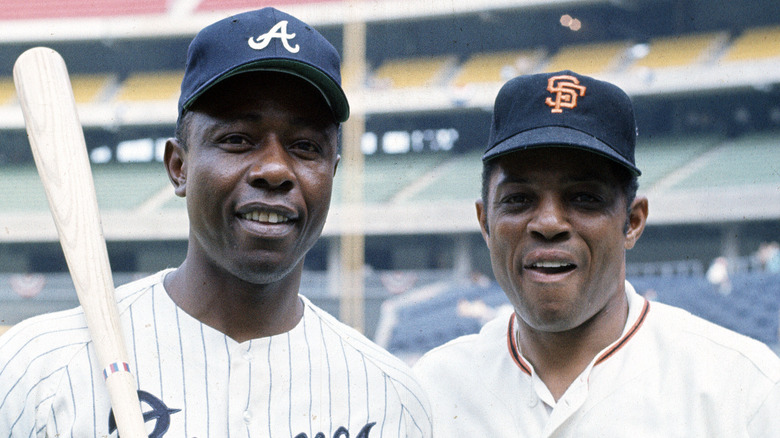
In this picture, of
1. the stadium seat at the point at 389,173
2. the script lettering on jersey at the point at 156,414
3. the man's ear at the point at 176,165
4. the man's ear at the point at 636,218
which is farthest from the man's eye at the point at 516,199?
the stadium seat at the point at 389,173

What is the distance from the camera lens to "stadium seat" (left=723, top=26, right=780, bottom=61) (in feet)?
47.8

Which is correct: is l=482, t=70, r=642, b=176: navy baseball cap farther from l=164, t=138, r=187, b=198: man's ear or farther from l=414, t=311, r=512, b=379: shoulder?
l=164, t=138, r=187, b=198: man's ear

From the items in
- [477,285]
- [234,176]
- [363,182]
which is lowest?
[477,285]

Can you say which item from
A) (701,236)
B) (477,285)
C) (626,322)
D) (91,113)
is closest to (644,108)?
(701,236)

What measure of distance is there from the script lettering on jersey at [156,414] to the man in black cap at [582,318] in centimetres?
63

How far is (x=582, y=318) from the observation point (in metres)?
1.54

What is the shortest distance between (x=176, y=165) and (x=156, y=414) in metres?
0.46

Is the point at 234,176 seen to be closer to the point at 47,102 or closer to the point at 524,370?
the point at 47,102

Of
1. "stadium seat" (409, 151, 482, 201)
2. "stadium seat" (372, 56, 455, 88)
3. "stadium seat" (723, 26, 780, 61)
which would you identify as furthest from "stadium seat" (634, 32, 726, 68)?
"stadium seat" (372, 56, 455, 88)

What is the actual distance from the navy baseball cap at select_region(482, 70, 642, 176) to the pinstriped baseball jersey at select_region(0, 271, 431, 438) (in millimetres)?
548

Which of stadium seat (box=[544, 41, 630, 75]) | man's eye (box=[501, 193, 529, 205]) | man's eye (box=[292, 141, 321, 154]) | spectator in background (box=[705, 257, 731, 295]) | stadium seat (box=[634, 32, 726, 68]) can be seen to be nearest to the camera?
man's eye (box=[292, 141, 321, 154])

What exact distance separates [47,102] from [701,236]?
1479 cm

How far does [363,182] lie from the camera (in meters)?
16.2

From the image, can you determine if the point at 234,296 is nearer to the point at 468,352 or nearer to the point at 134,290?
the point at 134,290
